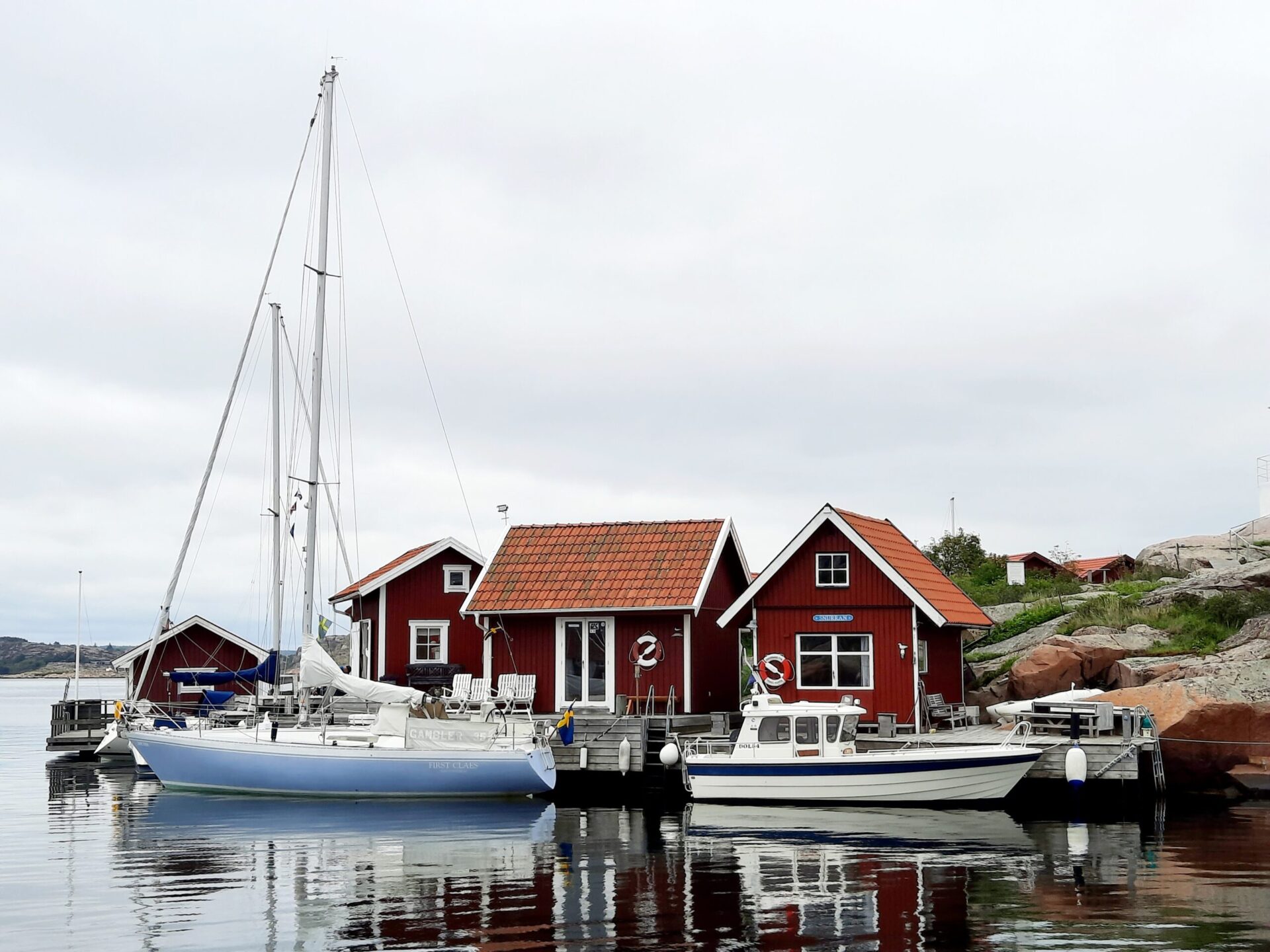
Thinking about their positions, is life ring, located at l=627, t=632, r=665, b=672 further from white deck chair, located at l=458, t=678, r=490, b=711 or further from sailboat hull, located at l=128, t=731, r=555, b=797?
sailboat hull, located at l=128, t=731, r=555, b=797

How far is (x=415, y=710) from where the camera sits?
3039 cm

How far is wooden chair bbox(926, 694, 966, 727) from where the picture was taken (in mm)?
30875

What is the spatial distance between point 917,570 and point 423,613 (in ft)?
48.5

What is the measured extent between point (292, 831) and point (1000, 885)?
13.9m

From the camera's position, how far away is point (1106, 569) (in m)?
55.6

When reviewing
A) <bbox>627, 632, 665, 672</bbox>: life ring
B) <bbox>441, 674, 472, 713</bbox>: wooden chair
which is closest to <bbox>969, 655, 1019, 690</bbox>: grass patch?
<bbox>627, 632, 665, 672</bbox>: life ring

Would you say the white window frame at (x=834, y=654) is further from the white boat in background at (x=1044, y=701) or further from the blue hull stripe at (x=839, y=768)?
the blue hull stripe at (x=839, y=768)

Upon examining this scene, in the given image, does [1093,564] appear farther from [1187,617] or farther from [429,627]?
[429,627]

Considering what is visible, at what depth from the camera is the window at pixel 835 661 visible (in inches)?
1222

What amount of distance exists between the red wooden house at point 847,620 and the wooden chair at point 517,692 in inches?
216

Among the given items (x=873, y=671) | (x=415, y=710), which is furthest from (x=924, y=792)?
(x=415, y=710)

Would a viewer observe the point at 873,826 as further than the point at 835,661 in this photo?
No

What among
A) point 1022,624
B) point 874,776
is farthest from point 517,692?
point 1022,624

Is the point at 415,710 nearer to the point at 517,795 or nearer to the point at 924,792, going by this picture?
the point at 517,795
